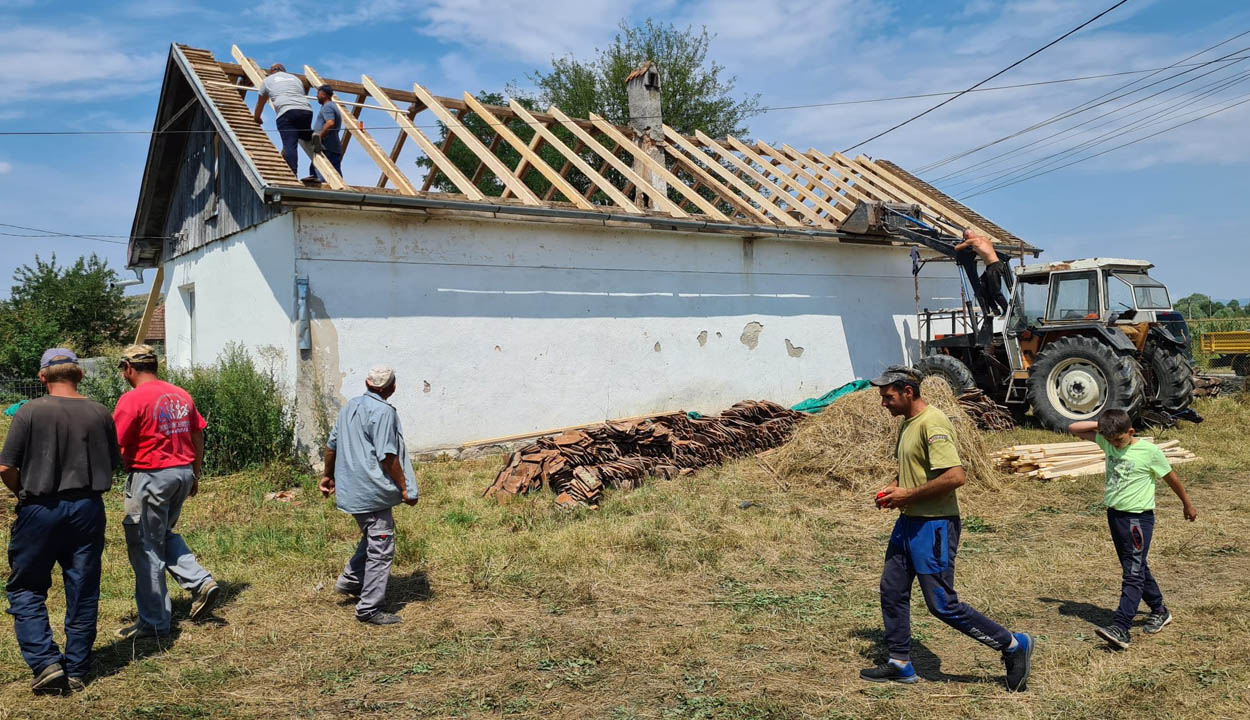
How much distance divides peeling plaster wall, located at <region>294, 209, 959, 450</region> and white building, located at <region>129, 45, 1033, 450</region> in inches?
1.1

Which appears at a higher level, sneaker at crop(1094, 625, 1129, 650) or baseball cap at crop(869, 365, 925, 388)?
baseball cap at crop(869, 365, 925, 388)

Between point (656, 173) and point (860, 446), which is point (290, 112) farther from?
point (860, 446)

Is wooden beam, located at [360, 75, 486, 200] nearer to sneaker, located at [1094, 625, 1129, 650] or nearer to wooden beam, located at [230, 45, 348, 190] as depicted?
wooden beam, located at [230, 45, 348, 190]

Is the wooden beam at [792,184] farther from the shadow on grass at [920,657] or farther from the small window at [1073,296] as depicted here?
the shadow on grass at [920,657]

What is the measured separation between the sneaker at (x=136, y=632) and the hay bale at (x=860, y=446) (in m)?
6.49

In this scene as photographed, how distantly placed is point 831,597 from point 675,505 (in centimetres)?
286

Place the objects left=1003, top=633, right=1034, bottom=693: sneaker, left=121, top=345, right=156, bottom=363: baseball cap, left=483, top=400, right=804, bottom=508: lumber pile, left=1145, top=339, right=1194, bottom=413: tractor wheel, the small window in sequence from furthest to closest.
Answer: the small window, left=1145, top=339, right=1194, bottom=413: tractor wheel, left=483, top=400, right=804, bottom=508: lumber pile, left=121, top=345, right=156, bottom=363: baseball cap, left=1003, top=633, right=1034, bottom=693: sneaker

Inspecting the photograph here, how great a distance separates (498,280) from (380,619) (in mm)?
6634

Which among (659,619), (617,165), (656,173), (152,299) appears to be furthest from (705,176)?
(659,619)

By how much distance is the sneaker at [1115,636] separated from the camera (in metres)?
4.57

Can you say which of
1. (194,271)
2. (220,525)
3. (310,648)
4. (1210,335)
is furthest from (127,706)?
(1210,335)

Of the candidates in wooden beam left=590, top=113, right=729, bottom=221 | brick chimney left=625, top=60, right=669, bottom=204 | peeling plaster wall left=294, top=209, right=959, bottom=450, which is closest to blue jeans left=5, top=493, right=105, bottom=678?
peeling plaster wall left=294, top=209, right=959, bottom=450

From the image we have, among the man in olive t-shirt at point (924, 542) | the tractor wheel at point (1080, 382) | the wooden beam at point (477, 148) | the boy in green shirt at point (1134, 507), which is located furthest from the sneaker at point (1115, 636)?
the wooden beam at point (477, 148)

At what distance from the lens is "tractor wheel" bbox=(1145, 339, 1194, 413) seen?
38.7 ft
